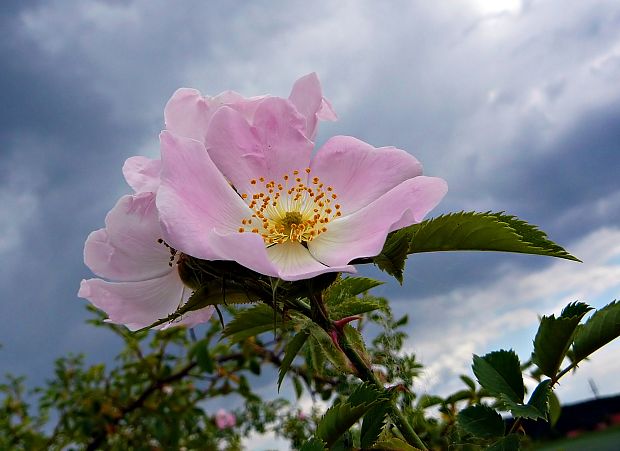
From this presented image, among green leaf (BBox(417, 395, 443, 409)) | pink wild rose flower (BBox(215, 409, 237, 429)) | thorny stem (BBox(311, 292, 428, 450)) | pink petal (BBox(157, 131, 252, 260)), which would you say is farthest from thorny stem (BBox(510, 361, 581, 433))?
pink wild rose flower (BBox(215, 409, 237, 429))

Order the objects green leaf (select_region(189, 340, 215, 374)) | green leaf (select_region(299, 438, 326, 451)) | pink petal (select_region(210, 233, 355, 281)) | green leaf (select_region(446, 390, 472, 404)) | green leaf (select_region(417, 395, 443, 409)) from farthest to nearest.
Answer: green leaf (select_region(189, 340, 215, 374)) → green leaf (select_region(446, 390, 472, 404)) → green leaf (select_region(417, 395, 443, 409)) → green leaf (select_region(299, 438, 326, 451)) → pink petal (select_region(210, 233, 355, 281))

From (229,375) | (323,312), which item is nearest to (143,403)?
(229,375)

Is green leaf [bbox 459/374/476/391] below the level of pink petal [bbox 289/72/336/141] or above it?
below

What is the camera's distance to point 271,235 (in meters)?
0.83

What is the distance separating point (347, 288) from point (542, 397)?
10.9 inches

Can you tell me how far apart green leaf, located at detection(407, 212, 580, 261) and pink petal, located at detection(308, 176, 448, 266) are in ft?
0.09

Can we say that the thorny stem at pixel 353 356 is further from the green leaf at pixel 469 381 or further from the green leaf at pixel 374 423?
the green leaf at pixel 469 381

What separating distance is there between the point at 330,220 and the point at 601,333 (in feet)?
1.19

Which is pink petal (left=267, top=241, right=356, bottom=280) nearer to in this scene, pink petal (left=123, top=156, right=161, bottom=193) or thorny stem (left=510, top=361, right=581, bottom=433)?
pink petal (left=123, top=156, right=161, bottom=193)

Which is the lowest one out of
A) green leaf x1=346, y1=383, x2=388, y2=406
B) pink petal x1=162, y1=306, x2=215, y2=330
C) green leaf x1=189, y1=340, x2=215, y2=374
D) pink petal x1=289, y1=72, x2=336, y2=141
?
green leaf x1=346, y1=383, x2=388, y2=406

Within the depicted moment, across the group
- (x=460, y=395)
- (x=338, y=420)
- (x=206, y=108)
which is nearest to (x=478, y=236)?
(x=338, y=420)

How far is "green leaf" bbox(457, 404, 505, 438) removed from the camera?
2.53 ft

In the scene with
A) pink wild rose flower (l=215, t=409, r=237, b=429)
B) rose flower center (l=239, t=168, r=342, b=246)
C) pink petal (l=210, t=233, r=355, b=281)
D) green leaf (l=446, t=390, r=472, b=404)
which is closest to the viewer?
pink petal (l=210, t=233, r=355, b=281)

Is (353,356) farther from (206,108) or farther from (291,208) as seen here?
(206,108)
